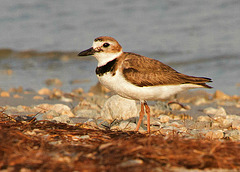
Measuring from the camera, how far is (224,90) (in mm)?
11242

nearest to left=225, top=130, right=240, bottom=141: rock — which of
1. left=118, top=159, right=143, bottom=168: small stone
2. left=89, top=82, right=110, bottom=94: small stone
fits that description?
left=118, top=159, right=143, bottom=168: small stone

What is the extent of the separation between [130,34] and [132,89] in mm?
12125

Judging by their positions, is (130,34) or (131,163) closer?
(131,163)

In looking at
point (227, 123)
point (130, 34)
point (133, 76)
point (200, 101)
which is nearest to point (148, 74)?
point (133, 76)

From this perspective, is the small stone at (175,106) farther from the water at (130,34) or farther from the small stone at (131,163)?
the small stone at (131,163)

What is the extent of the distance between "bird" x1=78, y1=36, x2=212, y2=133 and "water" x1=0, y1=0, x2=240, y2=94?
6.11 metres

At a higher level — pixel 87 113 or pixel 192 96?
pixel 192 96

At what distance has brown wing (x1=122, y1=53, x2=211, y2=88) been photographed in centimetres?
514

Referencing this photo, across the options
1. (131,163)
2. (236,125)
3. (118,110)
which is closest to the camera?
(131,163)

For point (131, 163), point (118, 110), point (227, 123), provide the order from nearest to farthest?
1. point (131, 163)
2. point (227, 123)
3. point (118, 110)

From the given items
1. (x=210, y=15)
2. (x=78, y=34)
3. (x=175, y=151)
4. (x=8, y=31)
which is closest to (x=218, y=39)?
(x=210, y=15)

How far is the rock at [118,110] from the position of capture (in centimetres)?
632

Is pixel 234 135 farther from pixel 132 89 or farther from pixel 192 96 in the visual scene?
pixel 192 96

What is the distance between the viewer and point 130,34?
670 inches
